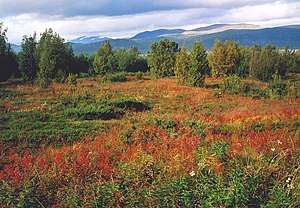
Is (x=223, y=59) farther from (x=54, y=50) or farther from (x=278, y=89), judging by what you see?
(x=54, y=50)

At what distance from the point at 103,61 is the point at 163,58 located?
30.7 ft

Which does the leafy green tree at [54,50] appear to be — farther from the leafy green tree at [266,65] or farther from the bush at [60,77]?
the leafy green tree at [266,65]

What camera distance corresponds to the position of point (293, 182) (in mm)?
4176

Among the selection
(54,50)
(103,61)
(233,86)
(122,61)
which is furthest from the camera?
(122,61)

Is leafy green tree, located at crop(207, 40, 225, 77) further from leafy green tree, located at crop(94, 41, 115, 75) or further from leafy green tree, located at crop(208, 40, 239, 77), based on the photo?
leafy green tree, located at crop(94, 41, 115, 75)

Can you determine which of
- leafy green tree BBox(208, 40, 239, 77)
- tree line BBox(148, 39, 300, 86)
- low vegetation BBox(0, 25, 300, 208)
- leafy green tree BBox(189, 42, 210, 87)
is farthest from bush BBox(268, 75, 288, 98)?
leafy green tree BBox(208, 40, 239, 77)

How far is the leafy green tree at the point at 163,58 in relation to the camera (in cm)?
4197

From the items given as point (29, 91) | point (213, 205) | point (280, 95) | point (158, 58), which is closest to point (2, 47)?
point (29, 91)

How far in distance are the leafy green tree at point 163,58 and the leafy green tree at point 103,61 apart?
6.60 m

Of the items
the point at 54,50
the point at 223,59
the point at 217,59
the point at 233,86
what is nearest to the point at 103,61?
the point at 54,50

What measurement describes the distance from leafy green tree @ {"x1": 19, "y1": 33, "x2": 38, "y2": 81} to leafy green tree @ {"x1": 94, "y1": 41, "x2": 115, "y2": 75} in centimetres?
1021

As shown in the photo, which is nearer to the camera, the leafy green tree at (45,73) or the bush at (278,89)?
the bush at (278,89)

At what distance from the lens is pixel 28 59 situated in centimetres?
3150

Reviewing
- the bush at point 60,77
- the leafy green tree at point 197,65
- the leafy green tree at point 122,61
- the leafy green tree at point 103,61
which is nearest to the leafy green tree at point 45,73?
the bush at point 60,77
